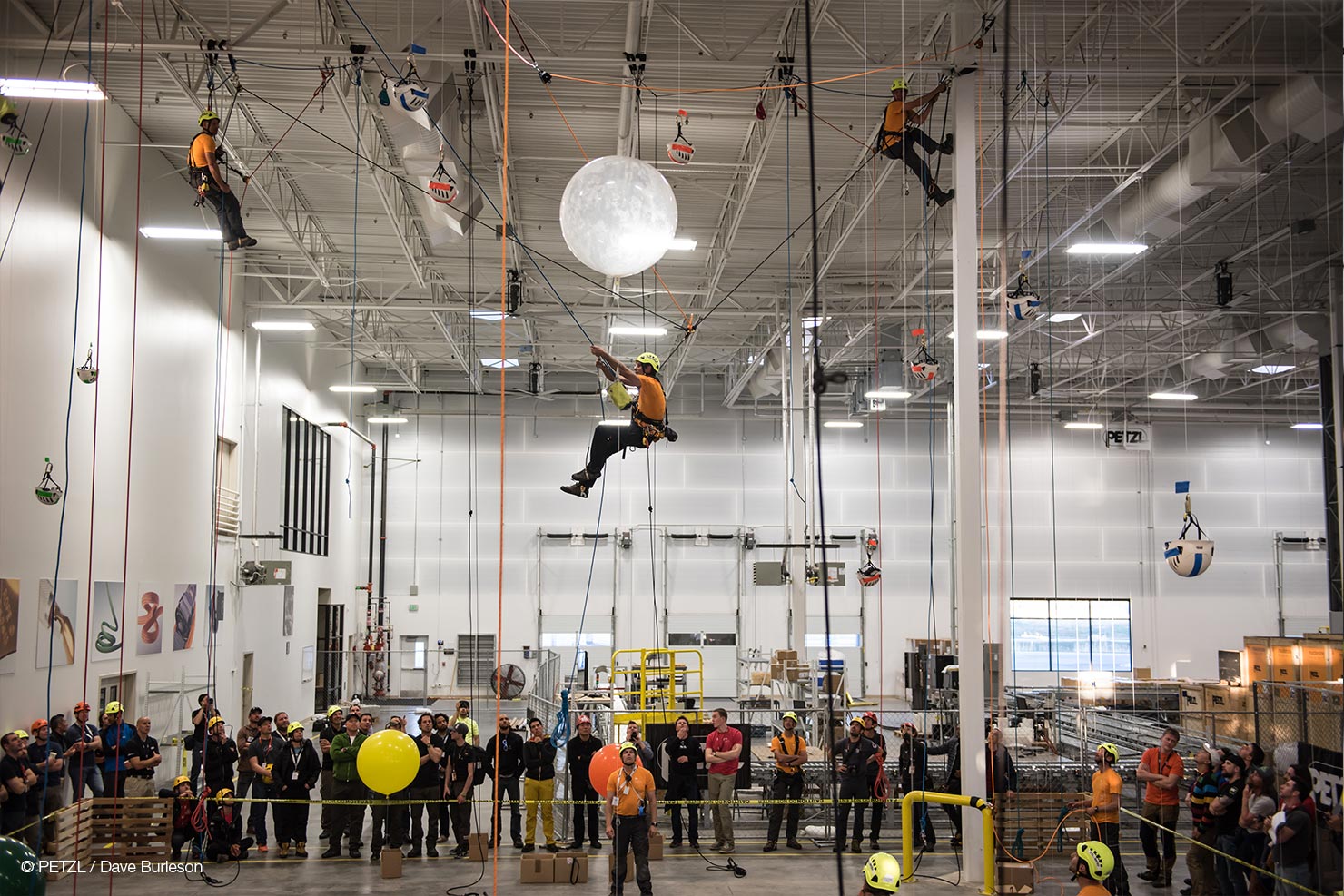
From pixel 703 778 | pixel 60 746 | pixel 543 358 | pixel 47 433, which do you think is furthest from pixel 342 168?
pixel 543 358

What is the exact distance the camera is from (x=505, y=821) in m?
12.5

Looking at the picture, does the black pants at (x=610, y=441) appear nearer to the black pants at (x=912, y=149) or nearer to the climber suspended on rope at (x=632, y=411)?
the climber suspended on rope at (x=632, y=411)

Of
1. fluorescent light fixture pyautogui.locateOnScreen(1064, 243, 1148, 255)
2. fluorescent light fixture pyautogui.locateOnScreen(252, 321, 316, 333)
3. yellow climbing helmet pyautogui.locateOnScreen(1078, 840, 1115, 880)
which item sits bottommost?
yellow climbing helmet pyautogui.locateOnScreen(1078, 840, 1115, 880)

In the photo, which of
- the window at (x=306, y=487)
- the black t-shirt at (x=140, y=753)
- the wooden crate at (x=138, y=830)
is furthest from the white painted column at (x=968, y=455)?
the window at (x=306, y=487)

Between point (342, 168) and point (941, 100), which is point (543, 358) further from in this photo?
point (941, 100)

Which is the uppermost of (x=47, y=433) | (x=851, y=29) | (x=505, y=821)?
(x=851, y=29)

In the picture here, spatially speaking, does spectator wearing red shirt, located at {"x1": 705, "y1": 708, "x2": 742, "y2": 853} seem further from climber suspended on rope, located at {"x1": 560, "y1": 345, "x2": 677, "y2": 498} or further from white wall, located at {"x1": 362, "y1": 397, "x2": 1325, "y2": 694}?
white wall, located at {"x1": 362, "y1": 397, "x2": 1325, "y2": 694}

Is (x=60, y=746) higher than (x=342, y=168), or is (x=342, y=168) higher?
(x=342, y=168)

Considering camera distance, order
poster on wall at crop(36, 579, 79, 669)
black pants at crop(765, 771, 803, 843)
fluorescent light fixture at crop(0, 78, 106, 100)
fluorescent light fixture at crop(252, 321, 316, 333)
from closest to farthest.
Answer: 1. fluorescent light fixture at crop(0, 78, 106, 100)
2. poster on wall at crop(36, 579, 79, 669)
3. black pants at crop(765, 771, 803, 843)
4. fluorescent light fixture at crop(252, 321, 316, 333)

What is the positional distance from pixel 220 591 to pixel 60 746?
7522 millimetres

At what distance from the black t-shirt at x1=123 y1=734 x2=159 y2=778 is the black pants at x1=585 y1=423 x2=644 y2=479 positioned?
19.1ft

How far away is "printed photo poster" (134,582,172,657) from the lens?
1376 centimetres

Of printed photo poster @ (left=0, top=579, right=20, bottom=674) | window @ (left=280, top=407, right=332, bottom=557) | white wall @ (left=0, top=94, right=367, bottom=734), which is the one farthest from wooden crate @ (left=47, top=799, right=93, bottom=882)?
window @ (left=280, top=407, right=332, bottom=557)

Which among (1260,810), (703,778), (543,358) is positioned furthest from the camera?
(543,358)
